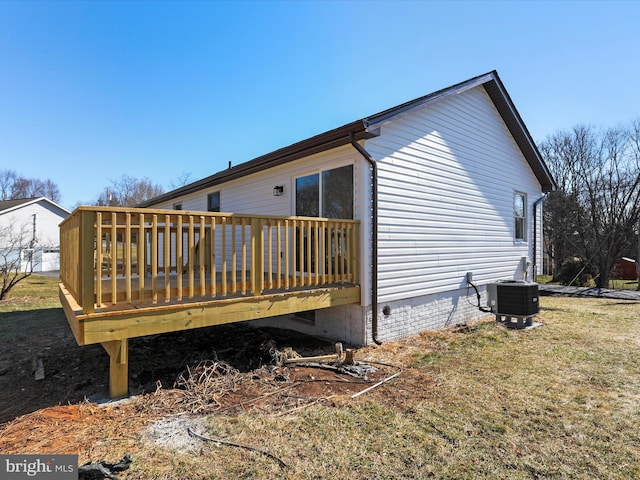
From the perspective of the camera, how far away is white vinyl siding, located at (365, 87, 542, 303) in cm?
598

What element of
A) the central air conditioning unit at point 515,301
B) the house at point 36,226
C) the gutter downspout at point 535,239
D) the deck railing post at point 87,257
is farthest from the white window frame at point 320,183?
the house at point 36,226

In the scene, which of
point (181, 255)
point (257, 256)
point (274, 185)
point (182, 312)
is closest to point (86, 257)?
point (181, 255)

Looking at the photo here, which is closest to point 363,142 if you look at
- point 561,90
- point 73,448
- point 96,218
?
point 96,218

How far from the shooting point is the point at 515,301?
7238mm

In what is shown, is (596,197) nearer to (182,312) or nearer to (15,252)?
(182,312)

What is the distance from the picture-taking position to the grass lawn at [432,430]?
2.46 metres

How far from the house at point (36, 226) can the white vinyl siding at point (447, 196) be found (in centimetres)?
2550

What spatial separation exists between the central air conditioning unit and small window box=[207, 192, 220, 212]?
7220 mm

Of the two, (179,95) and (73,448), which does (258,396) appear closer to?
(73,448)

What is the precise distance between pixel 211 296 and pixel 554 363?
15.8 ft

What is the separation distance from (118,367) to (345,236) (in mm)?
3531

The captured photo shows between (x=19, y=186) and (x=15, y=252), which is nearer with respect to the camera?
(x=15, y=252)

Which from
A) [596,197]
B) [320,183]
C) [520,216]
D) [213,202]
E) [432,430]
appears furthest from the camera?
[596,197]

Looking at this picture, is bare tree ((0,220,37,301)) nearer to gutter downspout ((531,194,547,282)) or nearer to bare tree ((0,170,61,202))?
gutter downspout ((531,194,547,282))
